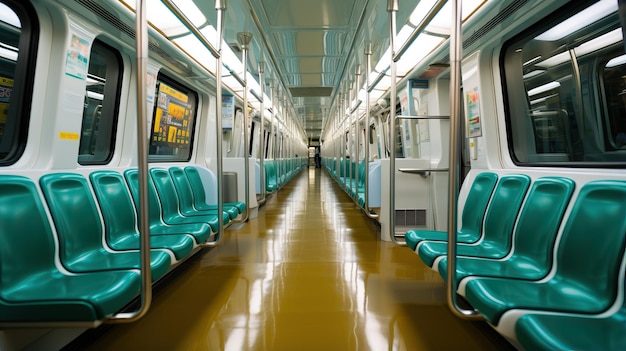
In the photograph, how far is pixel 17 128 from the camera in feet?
6.93

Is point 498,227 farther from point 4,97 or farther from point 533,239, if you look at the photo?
point 4,97

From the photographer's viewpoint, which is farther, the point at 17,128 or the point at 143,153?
the point at 17,128

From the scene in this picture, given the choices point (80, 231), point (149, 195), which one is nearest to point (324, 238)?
point (149, 195)

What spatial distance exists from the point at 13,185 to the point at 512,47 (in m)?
3.83

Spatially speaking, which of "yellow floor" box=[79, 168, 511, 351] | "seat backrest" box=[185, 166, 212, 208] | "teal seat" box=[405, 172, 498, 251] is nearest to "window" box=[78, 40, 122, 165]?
"seat backrest" box=[185, 166, 212, 208]

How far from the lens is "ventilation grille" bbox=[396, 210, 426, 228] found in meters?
4.19

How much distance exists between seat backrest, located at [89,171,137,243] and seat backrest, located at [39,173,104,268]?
10cm

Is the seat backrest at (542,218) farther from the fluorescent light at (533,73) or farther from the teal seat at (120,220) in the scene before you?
the teal seat at (120,220)

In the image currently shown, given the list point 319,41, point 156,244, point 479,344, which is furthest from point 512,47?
point 156,244

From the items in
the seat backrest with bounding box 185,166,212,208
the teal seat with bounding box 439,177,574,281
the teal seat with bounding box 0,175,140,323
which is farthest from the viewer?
the seat backrest with bounding box 185,166,212,208

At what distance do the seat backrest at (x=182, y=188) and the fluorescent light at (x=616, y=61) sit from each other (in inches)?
152

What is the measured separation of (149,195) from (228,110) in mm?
3238

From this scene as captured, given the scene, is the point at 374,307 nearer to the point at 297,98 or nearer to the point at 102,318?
→ the point at 102,318

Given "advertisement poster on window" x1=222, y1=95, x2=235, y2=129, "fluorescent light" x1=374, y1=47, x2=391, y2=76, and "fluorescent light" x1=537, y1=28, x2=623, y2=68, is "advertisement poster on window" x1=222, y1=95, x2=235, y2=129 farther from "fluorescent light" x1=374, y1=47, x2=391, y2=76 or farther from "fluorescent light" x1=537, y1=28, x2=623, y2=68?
"fluorescent light" x1=537, y1=28, x2=623, y2=68
